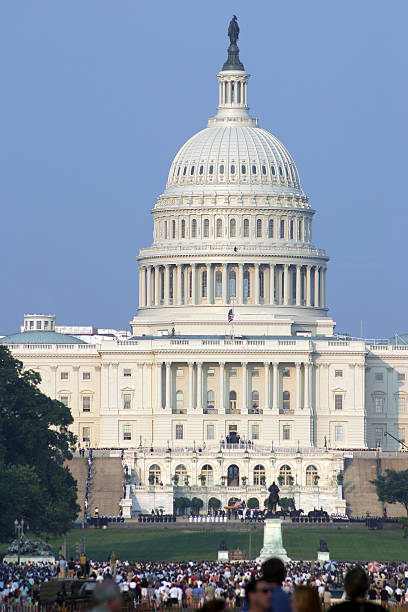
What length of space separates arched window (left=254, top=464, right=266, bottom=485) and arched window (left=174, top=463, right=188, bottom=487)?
246 inches

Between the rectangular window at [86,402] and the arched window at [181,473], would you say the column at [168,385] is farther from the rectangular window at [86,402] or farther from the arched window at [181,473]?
the arched window at [181,473]

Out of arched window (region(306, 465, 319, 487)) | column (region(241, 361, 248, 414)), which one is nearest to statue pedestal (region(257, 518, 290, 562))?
arched window (region(306, 465, 319, 487))

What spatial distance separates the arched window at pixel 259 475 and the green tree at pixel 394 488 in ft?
68.6

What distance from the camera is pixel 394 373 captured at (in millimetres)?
179375

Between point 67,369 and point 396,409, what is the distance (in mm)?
33460

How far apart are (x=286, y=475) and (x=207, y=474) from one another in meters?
7.12

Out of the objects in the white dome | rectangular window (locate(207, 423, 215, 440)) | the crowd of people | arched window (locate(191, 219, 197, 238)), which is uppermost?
the white dome

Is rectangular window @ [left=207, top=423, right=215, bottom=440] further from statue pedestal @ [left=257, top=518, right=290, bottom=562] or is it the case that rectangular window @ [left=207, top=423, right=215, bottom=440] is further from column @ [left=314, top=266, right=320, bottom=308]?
statue pedestal @ [left=257, top=518, right=290, bottom=562]

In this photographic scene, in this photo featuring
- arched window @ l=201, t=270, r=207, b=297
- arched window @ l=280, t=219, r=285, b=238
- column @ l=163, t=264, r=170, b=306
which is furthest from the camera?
arched window @ l=280, t=219, r=285, b=238

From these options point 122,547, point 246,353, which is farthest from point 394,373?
point 122,547

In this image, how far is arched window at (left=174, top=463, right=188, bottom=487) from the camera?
158m

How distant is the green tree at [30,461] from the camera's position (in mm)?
88500

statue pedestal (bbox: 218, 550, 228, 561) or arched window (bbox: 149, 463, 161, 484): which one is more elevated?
arched window (bbox: 149, 463, 161, 484)

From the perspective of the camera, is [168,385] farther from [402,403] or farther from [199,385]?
[402,403]
